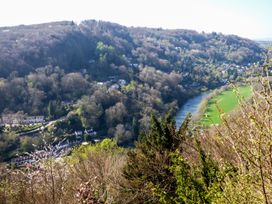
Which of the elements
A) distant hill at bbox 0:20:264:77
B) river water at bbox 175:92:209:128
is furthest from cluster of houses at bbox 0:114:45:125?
river water at bbox 175:92:209:128

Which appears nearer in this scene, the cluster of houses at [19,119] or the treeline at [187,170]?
→ the treeline at [187,170]

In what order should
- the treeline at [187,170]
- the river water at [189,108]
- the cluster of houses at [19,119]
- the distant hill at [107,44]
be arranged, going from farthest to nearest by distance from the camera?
the distant hill at [107,44] < the river water at [189,108] < the cluster of houses at [19,119] < the treeline at [187,170]

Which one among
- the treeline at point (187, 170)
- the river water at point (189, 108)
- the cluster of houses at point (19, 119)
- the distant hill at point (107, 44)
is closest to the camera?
the treeline at point (187, 170)

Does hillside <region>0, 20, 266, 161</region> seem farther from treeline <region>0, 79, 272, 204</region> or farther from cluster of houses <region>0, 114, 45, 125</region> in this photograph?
treeline <region>0, 79, 272, 204</region>

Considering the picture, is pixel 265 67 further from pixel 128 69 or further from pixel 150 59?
pixel 150 59

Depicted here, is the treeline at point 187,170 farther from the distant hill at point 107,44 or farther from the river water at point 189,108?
the distant hill at point 107,44

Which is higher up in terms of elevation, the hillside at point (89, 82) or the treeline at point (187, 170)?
the treeline at point (187, 170)

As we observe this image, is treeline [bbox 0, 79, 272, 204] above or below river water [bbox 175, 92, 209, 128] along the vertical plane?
above

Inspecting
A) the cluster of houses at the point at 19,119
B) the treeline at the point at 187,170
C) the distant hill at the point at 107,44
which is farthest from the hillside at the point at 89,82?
the treeline at the point at 187,170
